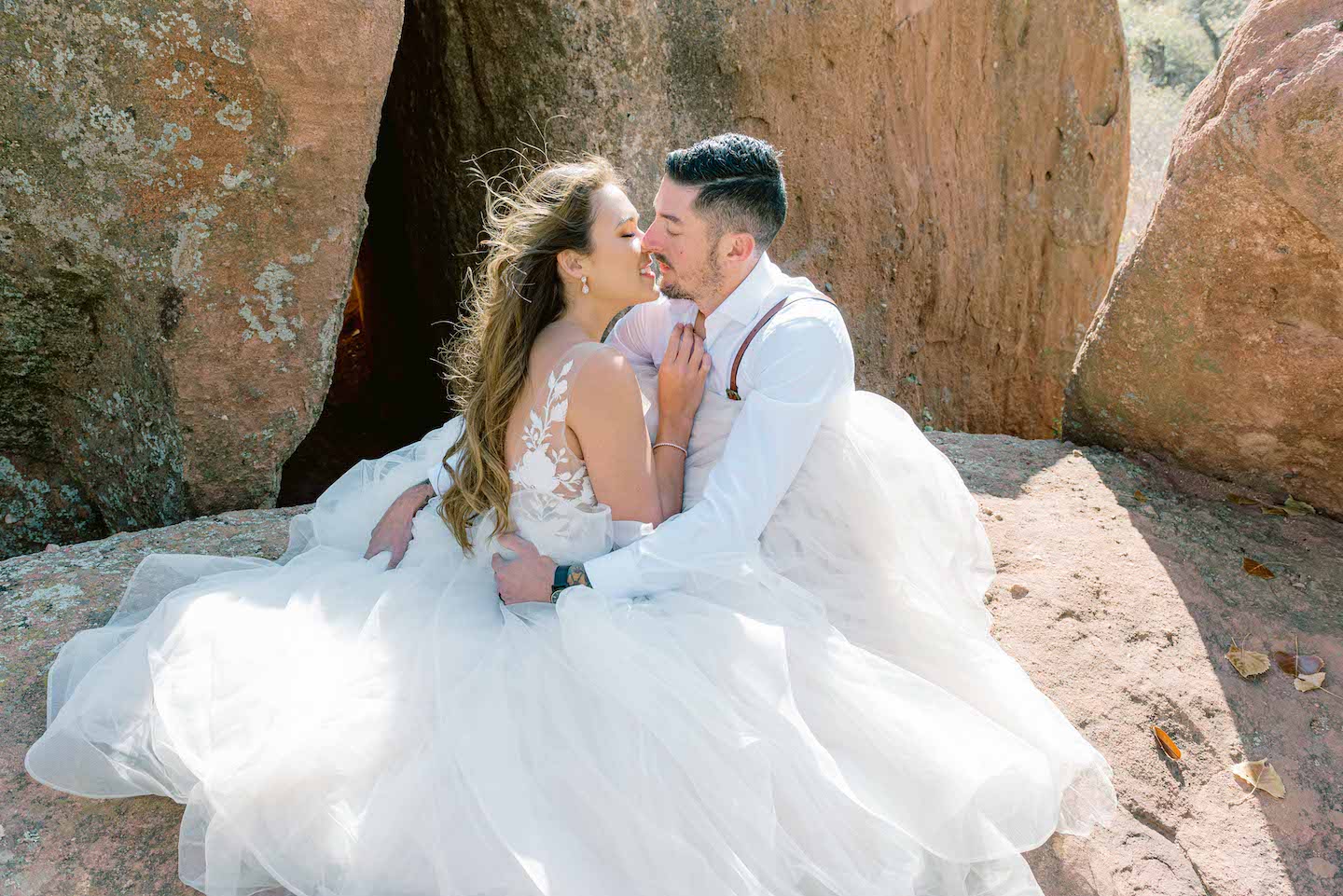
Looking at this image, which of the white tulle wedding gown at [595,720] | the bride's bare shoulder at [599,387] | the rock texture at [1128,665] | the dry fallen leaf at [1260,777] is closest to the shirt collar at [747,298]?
the white tulle wedding gown at [595,720]

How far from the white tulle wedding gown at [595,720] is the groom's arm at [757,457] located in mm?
58

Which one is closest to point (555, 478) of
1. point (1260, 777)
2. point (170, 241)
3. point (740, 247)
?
point (740, 247)

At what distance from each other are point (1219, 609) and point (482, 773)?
8.75 feet

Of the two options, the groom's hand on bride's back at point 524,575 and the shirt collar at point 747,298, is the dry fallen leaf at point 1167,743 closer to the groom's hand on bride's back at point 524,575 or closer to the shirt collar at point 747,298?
the shirt collar at point 747,298

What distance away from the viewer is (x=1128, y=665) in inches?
131

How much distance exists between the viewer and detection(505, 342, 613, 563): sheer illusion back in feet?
8.68

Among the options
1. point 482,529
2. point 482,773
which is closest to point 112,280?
point 482,529

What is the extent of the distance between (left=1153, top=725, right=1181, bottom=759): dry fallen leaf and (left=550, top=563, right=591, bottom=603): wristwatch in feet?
5.87

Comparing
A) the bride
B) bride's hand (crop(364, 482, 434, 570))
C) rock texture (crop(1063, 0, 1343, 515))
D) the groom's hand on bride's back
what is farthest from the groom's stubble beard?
rock texture (crop(1063, 0, 1343, 515))

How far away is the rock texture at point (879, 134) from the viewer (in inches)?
181

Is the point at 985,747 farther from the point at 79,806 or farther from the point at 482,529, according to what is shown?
the point at 79,806

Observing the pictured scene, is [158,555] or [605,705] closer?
[605,705]

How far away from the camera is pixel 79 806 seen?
245cm

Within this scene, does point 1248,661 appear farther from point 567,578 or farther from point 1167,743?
point 567,578
